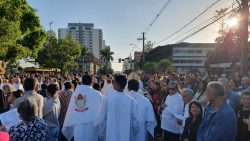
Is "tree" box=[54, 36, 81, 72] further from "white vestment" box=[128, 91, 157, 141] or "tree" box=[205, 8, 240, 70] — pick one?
"white vestment" box=[128, 91, 157, 141]

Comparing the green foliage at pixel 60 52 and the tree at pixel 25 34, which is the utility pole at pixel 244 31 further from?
the green foliage at pixel 60 52

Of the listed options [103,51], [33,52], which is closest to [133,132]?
[33,52]

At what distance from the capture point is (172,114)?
9.67 m

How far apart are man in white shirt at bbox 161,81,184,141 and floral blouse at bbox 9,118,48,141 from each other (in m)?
4.51

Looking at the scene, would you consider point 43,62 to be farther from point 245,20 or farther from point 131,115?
point 131,115

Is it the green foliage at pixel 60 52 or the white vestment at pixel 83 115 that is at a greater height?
the green foliage at pixel 60 52

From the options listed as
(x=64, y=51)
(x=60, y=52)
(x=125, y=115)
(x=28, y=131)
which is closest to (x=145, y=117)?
(x=125, y=115)

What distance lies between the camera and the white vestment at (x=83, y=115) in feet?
28.9

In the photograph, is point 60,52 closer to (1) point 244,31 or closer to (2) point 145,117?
(1) point 244,31

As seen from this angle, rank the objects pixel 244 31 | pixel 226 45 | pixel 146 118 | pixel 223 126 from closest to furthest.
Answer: pixel 223 126
pixel 146 118
pixel 244 31
pixel 226 45

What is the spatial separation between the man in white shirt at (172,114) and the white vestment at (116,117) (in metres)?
1.84

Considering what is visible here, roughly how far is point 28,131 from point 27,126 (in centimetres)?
7

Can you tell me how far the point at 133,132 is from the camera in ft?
27.1

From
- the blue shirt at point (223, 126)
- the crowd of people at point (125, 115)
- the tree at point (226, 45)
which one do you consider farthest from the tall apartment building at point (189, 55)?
the blue shirt at point (223, 126)
